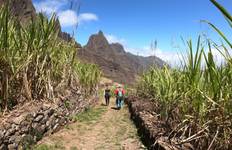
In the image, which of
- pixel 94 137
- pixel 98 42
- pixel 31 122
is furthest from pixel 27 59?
pixel 98 42

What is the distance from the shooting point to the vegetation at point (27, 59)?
7.20m

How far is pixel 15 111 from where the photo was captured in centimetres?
728

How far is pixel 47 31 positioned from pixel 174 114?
438 centimetres

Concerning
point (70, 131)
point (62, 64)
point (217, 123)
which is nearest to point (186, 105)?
point (217, 123)

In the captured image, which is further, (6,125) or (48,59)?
(48,59)

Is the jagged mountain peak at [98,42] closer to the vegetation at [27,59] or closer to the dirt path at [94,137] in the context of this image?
the dirt path at [94,137]

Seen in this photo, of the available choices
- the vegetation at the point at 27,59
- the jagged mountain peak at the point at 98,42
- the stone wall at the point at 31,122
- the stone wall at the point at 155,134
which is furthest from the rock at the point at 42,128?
the jagged mountain peak at the point at 98,42

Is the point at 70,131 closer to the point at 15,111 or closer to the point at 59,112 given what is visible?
the point at 59,112

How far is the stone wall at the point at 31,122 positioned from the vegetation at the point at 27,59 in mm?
389

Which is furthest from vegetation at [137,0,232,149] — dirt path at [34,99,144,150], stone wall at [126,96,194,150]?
dirt path at [34,99,144,150]

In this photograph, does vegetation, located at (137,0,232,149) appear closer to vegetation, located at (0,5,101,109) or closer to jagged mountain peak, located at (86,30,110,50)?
vegetation, located at (0,5,101,109)

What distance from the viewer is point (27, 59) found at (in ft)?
26.2

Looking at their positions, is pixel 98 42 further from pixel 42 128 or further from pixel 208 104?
pixel 208 104

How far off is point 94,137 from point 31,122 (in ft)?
Result: 9.46
